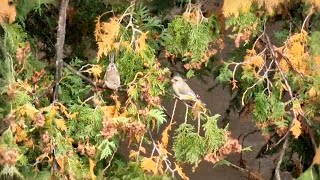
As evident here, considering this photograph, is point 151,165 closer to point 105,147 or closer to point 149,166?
point 149,166

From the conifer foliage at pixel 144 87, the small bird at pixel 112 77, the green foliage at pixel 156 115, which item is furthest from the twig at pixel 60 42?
the green foliage at pixel 156 115

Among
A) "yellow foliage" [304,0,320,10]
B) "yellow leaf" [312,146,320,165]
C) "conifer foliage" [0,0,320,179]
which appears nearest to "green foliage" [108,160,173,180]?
"conifer foliage" [0,0,320,179]

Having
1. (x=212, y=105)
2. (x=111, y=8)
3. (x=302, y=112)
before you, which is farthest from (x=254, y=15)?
(x=212, y=105)

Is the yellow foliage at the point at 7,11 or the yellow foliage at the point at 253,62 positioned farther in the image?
the yellow foliage at the point at 253,62

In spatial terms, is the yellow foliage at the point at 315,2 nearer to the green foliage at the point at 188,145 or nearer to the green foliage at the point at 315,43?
the green foliage at the point at 315,43

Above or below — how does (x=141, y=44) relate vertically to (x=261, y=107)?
above

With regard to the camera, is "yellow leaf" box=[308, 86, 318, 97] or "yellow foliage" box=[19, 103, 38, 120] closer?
"yellow foliage" box=[19, 103, 38, 120]

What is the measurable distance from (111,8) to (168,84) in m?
0.26

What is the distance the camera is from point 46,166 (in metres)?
1.52

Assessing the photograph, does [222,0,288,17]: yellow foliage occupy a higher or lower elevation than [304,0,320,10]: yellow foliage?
lower

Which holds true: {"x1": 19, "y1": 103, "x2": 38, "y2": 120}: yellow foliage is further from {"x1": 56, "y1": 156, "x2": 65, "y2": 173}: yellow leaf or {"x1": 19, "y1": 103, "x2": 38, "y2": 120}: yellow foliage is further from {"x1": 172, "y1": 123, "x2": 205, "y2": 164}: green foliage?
{"x1": 172, "y1": 123, "x2": 205, "y2": 164}: green foliage

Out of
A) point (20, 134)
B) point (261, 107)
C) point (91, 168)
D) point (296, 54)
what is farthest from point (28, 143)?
point (296, 54)

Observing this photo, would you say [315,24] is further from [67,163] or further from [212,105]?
[212,105]

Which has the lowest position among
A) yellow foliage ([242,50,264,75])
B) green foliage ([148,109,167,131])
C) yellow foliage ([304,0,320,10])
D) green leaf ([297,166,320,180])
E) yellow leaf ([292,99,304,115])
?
green leaf ([297,166,320,180])
